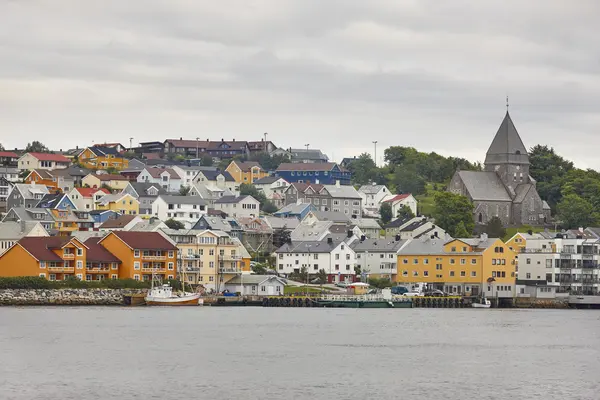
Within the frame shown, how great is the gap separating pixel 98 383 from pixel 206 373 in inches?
200

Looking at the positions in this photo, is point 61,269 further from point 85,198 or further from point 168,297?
point 85,198

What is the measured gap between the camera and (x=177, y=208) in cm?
13738

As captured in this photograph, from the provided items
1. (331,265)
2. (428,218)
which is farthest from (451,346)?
(428,218)

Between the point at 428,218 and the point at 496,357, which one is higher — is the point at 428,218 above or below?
above

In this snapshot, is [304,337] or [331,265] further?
[331,265]

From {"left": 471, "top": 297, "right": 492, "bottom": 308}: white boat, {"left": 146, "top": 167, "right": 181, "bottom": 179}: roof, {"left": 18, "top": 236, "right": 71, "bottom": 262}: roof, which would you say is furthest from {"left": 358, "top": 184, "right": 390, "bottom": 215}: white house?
{"left": 18, "top": 236, "right": 71, "bottom": 262}: roof

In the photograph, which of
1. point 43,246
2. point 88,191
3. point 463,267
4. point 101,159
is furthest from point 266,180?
point 43,246

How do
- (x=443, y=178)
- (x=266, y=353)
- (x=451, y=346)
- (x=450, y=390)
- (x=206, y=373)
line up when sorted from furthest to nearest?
(x=443, y=178)
(x=451, y=346)
(x=266, y=353)
(x=206, y=373)
(x=450, y=390)

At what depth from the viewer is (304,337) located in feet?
227

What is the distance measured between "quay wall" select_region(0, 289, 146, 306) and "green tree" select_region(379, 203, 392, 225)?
61.8 meters

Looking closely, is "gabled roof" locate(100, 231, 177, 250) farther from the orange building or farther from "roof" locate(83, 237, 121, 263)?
"roof" locate(83, 237, 121, 263)

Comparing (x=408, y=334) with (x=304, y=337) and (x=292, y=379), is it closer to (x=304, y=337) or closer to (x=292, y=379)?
(x=304, y=337)

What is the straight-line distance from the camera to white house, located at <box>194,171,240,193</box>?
544 feet

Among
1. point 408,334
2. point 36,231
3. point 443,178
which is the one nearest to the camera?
point 408,334
